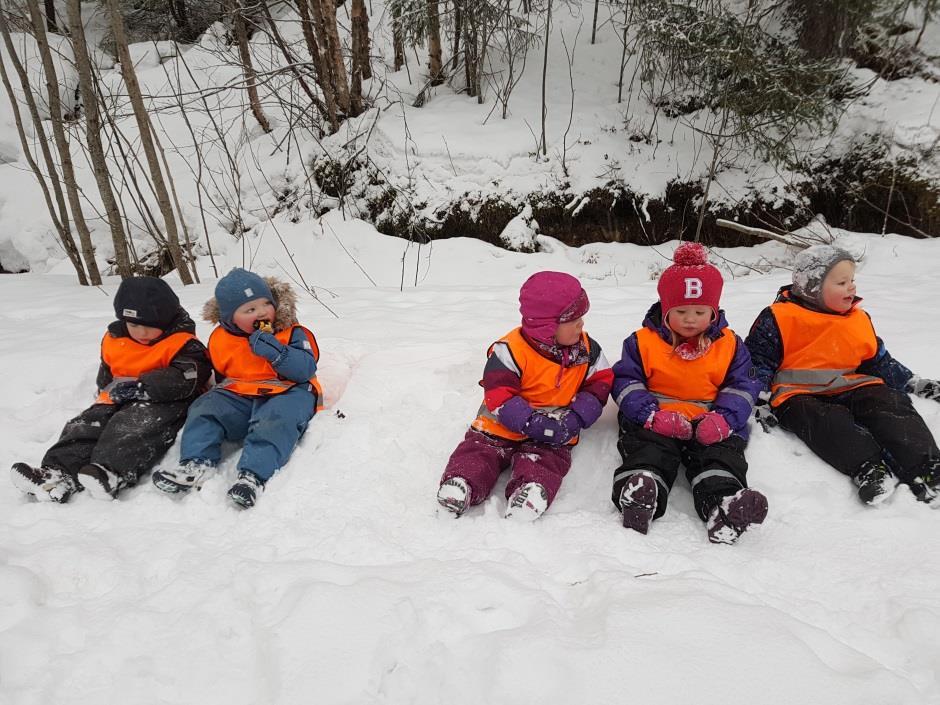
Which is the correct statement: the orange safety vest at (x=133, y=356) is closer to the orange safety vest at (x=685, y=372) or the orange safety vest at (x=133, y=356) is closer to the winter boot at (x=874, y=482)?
the orange safety vest at (x=685, y=372)

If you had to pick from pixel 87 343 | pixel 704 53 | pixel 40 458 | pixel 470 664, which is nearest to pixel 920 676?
pixel 470 664

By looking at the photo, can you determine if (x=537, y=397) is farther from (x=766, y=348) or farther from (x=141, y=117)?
(x=141, y=117)

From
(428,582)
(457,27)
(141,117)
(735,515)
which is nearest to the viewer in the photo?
(428,582)

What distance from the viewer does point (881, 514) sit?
7.21 feet

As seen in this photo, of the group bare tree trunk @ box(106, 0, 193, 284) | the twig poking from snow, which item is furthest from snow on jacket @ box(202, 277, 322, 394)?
the twig poking from snow

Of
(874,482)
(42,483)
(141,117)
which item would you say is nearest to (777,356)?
(874,482)

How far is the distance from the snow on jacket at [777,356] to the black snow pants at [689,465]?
0.54 m

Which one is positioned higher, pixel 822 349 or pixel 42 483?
pixel 822 349

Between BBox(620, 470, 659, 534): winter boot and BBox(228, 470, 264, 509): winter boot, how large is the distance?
165 centimetres

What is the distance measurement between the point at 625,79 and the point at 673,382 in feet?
25.3

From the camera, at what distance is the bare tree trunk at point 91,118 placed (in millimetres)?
4953

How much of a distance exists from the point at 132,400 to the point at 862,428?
12.2 ft

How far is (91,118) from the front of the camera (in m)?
5.22

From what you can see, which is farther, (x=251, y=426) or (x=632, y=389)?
(x=251, y=426)
